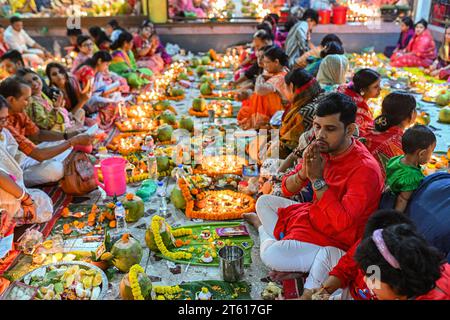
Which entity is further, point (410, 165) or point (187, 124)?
point (187, 124)

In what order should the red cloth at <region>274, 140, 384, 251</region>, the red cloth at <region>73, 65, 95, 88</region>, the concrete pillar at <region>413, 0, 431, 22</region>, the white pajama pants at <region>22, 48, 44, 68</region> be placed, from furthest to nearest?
the concrete pillar at <region>413, 0, 431, 22</region> → the white pajama pants at <region>22, 48, 44, 68</region> → the red cloth at <region>73, 65, 95, 88</region> → the red cloth at <region>274, 140, 384, 251</region>

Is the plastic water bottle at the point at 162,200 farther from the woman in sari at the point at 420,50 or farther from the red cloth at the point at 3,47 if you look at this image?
the woman in sari at the point at 420,50

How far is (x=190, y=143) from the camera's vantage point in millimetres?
4887

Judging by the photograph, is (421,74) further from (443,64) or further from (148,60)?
(148,60)

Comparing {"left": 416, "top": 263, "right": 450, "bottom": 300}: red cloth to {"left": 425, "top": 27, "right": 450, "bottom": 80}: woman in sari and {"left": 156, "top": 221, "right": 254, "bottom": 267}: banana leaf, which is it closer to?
{"left": 156, "top": 221, "right": 254, "bottom": 267}: banana leaf

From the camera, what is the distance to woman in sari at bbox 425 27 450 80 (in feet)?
25.1

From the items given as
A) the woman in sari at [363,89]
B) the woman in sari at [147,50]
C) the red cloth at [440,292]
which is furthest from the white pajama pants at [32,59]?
the red cloth at [440,292]

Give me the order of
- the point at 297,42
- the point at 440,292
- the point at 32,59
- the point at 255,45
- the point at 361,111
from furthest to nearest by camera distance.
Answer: the point at 32,59 → the point at 297,42 → the point at 255,45 → the point at 361,111 → the point at 440,292

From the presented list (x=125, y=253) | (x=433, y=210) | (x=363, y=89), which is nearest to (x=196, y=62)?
(x=363, y=89)

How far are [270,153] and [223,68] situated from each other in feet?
16.6

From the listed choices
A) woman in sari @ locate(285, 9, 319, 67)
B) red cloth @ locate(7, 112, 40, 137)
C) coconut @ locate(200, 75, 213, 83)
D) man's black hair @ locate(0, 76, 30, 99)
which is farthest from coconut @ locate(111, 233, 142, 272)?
woman in sari @ locate(285, 9, 319, 67)

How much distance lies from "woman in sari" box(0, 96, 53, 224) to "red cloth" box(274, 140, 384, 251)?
6.75ft

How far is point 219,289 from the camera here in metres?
2.79

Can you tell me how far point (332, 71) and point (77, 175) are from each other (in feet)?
9.82
